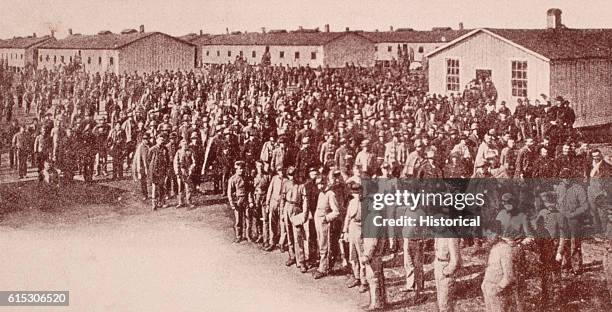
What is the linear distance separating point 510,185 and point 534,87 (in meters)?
0.95

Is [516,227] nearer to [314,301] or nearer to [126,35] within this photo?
[314,301]

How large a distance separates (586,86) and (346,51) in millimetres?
1734

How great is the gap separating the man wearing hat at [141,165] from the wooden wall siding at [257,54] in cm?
76

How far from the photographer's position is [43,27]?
4.23 m

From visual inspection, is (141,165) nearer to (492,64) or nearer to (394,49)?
(394,49)

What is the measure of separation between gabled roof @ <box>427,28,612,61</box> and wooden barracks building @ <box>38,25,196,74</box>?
215 centimetres

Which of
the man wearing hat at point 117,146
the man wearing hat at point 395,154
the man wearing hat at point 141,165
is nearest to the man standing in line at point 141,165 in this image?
the man wearing hat at point 141,165

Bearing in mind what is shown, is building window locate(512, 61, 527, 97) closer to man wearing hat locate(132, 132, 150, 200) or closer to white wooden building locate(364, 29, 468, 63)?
A: white wooden building locate(364, 29, 468, 63)

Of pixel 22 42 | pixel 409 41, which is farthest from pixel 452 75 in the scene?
pixel 22 42

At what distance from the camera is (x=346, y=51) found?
462cm

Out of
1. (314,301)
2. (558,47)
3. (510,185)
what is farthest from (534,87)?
(314,301)

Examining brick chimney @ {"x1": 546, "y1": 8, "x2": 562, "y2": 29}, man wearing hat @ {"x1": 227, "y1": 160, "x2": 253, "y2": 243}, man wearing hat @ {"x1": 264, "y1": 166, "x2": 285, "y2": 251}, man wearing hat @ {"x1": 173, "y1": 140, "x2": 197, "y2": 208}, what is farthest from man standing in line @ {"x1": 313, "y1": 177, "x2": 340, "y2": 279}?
brick chimney @ {"x1": 546, "y1": 8, "x2": 562, "y2": 29}

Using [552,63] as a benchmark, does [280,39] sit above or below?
above

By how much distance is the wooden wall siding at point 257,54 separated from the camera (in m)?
4.34
